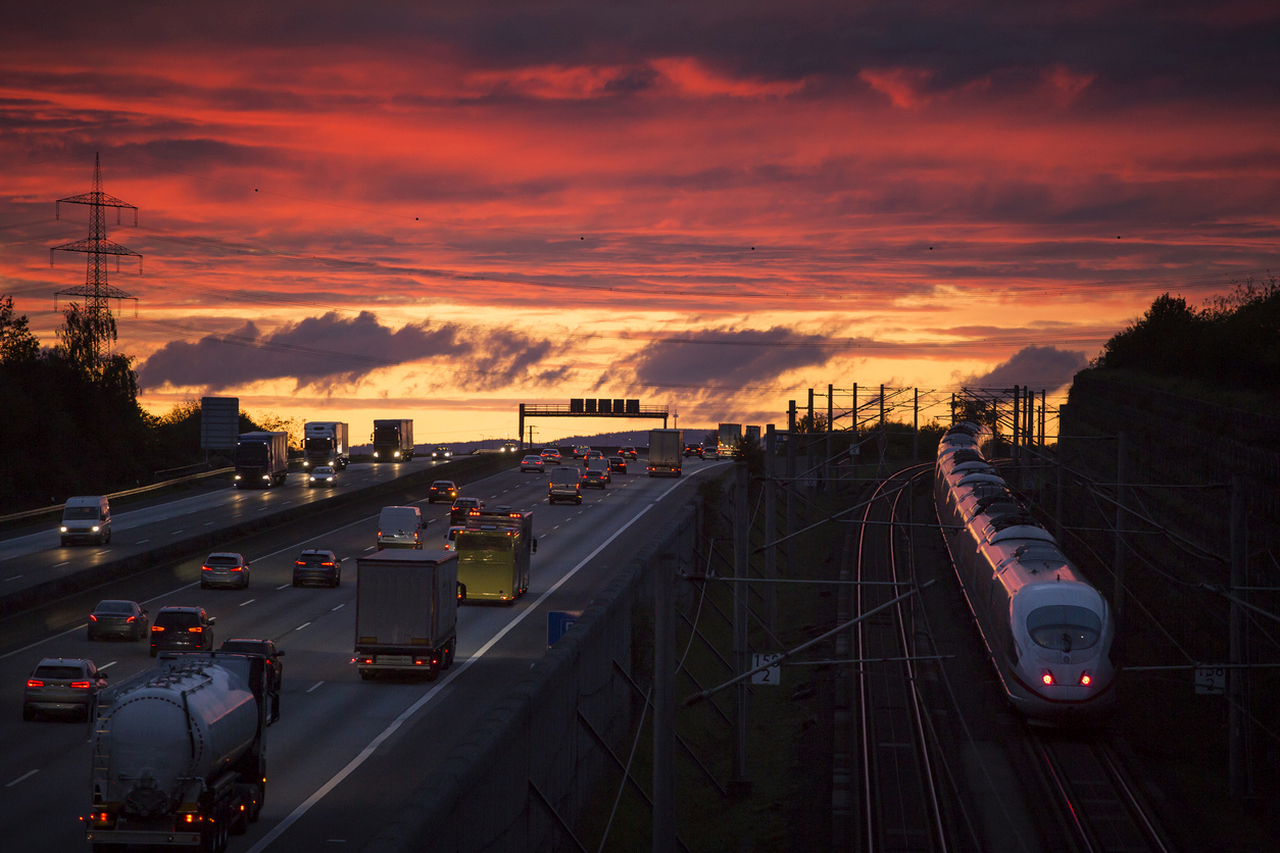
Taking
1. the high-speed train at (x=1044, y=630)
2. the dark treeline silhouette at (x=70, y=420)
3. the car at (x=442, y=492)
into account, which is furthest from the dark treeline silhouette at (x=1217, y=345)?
the dark treeline silhouette at (x=70, y=420)

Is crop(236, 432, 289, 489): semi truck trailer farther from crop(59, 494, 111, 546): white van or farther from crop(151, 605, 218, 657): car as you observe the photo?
crop(151, 605, 218, 657): car

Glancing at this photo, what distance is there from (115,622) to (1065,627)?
2827cm

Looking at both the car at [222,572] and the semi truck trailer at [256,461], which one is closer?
the car at [222,572]

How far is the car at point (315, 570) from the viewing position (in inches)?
2028

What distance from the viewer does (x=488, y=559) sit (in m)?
47.3

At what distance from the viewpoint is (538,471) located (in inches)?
4306

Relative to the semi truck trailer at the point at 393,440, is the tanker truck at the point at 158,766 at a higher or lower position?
lower

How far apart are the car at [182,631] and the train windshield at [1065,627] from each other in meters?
22.2

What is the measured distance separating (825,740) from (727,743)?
357 cm

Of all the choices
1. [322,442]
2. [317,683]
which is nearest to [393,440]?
[322,442]

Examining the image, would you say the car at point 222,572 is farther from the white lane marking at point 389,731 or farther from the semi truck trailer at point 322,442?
the semi truck trailer at point 322,442

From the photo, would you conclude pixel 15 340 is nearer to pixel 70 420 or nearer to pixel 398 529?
pixel 70 420

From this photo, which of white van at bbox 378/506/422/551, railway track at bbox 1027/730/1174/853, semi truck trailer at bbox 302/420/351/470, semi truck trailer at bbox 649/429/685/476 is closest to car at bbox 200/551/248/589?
white van at bbox 378/506/422/551

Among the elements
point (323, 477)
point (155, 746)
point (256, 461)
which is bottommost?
point (155, 746)
